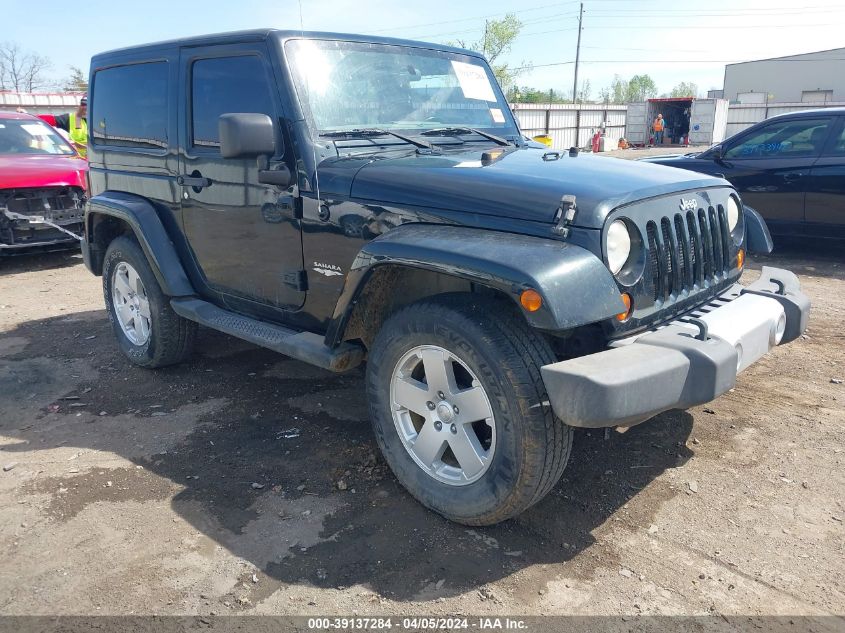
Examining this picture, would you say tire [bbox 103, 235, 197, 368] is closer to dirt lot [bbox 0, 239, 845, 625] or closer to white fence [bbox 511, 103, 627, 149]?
dirt lot [bbox 0, 239, 845, 625]

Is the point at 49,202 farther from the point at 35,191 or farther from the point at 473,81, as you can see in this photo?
the point at 473,81

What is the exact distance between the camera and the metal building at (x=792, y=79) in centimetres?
4962

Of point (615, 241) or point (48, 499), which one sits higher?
point (615, 241)

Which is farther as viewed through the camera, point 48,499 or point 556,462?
point 48,499

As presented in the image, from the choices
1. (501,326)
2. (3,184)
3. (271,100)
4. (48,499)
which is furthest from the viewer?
(3,184)

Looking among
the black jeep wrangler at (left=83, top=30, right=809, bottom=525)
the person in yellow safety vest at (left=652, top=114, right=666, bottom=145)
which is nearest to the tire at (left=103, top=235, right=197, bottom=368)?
the black jeep wrangler at (left=83, top=30, right=809, bottom=525)

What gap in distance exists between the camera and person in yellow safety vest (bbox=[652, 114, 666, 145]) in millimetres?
31719

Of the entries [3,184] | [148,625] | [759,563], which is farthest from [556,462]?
[3,184]

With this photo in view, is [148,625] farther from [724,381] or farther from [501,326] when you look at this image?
[724,381]

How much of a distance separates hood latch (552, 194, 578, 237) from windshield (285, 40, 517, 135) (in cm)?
136

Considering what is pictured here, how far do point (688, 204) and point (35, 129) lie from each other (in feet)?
30.3

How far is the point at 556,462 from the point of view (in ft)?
8.55

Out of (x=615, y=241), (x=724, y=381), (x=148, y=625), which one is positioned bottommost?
(x=148, y=625)

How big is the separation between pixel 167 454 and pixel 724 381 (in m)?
2.74
